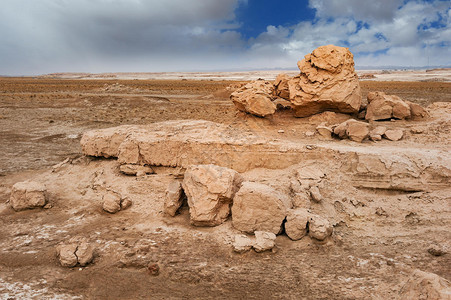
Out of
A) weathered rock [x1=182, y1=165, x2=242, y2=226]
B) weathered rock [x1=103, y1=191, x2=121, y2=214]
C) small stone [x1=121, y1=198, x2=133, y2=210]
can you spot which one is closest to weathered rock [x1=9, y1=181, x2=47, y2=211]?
weathered rock [x1=103, y1=191, x2=121, y2=214]

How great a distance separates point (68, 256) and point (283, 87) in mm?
7448

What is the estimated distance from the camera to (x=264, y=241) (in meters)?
4.82

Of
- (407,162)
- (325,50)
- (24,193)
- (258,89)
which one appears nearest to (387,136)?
(407,162)

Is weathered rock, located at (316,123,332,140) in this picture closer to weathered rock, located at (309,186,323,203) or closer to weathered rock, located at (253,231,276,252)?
→ weathered rock, located at (309,186,323,203)

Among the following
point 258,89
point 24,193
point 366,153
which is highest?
point 258,89

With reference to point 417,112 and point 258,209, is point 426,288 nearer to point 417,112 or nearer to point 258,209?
point 258,209

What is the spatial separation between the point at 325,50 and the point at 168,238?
256 inches

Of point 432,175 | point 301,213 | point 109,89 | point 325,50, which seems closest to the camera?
point 301,213

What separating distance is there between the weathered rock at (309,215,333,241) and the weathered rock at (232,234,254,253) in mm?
1091

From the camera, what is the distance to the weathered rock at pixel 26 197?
6477mm

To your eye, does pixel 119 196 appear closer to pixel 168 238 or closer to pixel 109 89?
pixel 168 238

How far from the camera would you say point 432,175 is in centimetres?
583

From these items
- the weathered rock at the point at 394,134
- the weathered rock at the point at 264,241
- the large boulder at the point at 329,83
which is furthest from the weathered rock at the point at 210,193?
the weathered rock at the point at 394,134

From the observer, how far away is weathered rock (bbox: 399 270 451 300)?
287 cm
